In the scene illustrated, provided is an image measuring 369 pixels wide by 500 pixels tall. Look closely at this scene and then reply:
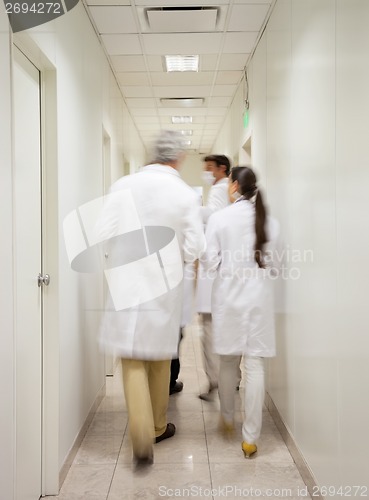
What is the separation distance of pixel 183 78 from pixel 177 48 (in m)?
0.68

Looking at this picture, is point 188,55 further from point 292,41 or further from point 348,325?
point 348,325

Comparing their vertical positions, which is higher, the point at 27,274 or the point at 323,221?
the point at 323,221

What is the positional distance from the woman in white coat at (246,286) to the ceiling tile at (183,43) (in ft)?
4.51

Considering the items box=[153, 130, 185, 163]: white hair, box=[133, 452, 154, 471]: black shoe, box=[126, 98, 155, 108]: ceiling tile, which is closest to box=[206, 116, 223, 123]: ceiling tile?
box=[126, 98, 155, 108]: ceiling tile

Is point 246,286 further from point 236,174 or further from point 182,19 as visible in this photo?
point 182,19

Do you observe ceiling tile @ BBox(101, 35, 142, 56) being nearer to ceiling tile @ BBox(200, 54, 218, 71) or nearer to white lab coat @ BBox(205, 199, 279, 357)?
ceiling tile @ BBox(200, 54, 218, 71)

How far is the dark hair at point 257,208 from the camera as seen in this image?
2.37m

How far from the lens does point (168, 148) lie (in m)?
2.33

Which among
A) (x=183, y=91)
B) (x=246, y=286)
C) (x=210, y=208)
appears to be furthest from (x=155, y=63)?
(x=246, y=286)

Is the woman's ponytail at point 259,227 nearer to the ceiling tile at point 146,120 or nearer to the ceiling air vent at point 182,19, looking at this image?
the ceiling air vent at point 182,19

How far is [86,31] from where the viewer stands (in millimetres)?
2902

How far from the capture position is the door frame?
2.11 meters

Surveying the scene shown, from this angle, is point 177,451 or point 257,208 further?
point 177,451
